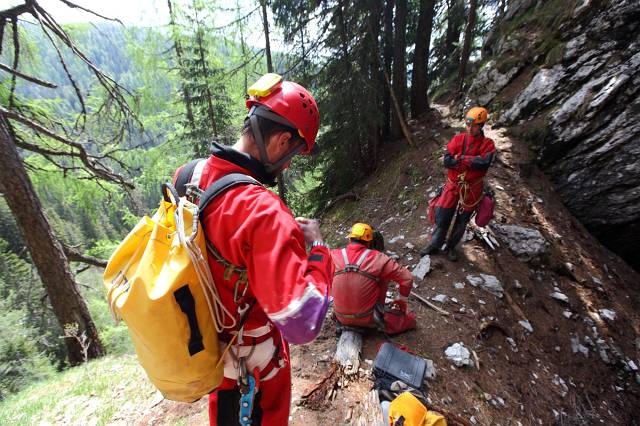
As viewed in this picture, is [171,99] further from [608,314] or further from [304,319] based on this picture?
[608,314]

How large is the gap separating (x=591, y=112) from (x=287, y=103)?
863 cm

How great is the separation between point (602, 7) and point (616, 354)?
8.28 meters

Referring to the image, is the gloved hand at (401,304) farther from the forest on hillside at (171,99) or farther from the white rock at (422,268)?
the forest on hillside at (171,99)

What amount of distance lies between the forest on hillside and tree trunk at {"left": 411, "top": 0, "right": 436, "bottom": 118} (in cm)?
4

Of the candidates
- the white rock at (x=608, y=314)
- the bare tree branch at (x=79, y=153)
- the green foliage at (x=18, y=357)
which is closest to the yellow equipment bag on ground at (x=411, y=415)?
the white rock at (x=608, y=314)

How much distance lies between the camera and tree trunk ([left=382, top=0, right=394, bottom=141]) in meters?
9.73

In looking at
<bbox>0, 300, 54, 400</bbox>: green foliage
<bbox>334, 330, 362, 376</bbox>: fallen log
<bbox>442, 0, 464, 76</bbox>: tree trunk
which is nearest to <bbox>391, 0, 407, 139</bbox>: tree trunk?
<bbox>442, 0, 464, 76</bbox>: tree trunk

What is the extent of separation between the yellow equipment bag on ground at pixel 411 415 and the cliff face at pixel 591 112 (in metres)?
7.33

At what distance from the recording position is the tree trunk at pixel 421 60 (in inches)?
419

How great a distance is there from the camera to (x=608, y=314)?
5.54 meters

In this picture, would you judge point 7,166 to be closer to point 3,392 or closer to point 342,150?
point 3,392

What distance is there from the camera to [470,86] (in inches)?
441

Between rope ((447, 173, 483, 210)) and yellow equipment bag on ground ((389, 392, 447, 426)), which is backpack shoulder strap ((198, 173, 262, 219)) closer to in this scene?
yellow equipment bag on ground ((389, 392, 447, 426))

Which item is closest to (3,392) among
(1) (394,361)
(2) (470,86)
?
(1) (394,361)
